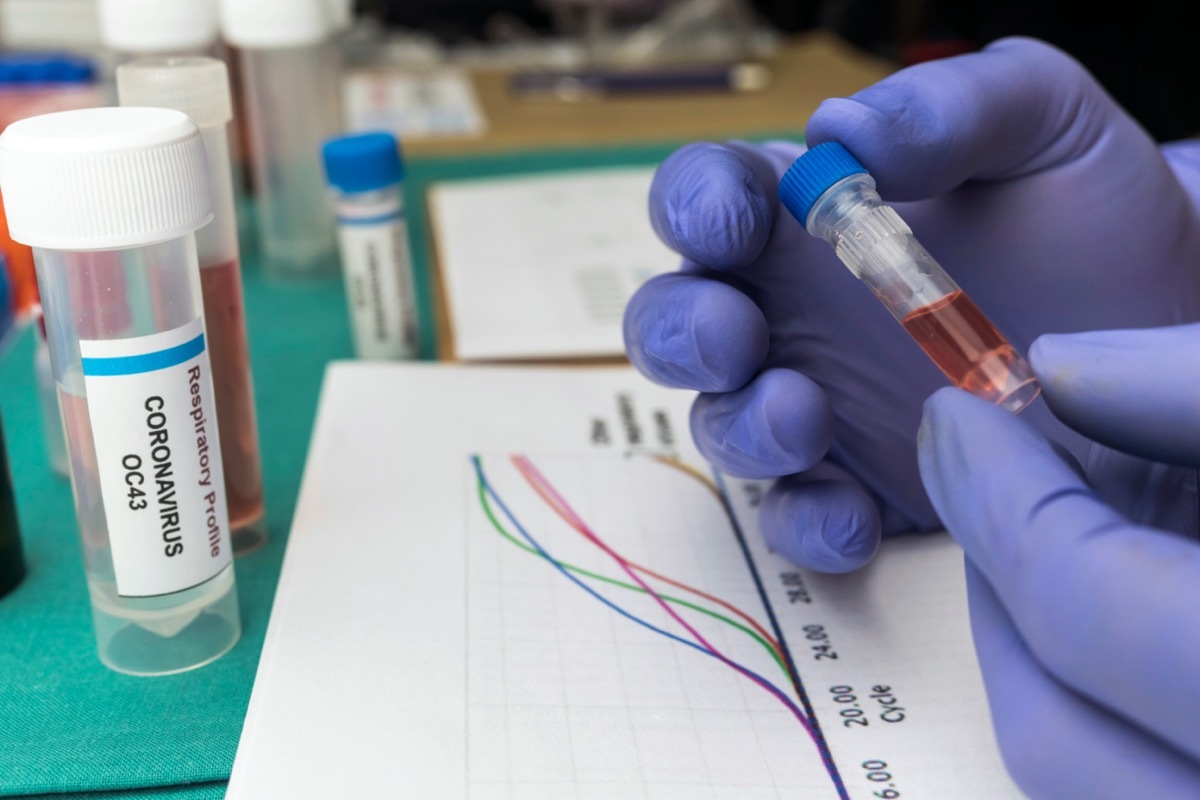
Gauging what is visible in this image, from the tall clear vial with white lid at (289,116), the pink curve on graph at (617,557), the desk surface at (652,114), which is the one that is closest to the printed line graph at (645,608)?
the pink curve on graph at (617,557)

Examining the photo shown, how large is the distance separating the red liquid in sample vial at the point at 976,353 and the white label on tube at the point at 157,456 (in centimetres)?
28

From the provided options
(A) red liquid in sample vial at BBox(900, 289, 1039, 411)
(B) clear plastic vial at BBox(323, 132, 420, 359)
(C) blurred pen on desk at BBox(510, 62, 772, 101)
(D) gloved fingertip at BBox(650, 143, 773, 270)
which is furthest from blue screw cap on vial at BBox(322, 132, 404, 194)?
(C) blurred pen on desk at BBox(510, 62, 772, 101)

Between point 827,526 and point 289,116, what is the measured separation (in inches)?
21.4

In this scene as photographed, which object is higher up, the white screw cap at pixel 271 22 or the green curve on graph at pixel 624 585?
the white screw cap at pixel 271 22

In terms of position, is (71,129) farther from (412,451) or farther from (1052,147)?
(1052,147)

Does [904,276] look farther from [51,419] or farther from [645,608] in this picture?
[51,419]

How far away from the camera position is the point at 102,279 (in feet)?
1.20

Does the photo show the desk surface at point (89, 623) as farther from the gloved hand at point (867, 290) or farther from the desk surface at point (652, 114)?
the gloved hand at point (867, 290)

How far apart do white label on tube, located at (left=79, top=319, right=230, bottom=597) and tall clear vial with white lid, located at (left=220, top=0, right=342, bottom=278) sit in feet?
1.36

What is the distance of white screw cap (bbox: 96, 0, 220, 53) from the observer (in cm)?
67

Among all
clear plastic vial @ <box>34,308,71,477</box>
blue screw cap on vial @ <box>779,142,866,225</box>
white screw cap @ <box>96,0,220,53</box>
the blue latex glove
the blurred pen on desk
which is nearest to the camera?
the blue latex glove

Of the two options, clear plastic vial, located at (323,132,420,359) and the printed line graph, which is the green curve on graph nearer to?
the printed line graph

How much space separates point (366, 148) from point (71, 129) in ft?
0.93

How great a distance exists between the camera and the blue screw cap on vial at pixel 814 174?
42cm
